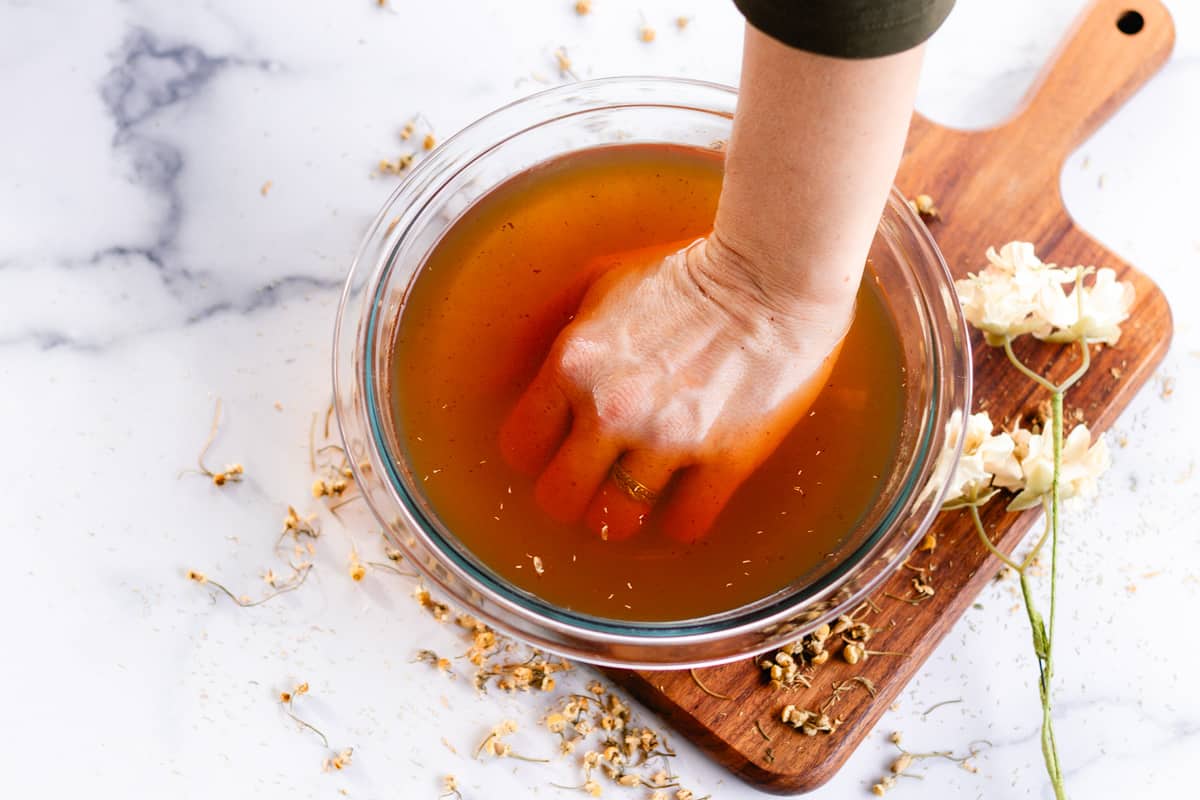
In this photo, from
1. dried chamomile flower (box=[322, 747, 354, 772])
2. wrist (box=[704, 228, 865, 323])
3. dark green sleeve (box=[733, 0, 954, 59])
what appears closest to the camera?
dark green sleeve (box=[733, 0, 954, 59])

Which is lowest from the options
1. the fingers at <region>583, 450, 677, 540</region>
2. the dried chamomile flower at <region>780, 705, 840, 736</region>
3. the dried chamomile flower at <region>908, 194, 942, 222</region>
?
the dried chamomile flower at <region>780, 705, 840, 736</region>

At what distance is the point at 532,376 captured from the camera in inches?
34.1

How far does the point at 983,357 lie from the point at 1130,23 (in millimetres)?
337

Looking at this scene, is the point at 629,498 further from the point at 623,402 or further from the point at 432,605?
the point at 432,605

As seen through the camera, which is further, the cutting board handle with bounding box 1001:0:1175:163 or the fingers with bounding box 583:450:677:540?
the cutting board handle with bounding box 1001:0:1175:163

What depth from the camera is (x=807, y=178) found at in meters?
0.62

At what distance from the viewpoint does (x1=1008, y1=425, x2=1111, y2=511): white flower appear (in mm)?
858

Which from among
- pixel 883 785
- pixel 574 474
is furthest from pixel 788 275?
pixel 883 785

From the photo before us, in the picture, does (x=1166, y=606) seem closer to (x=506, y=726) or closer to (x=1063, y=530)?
(x=1063, y=530)

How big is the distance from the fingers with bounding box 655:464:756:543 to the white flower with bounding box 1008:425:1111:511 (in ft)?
0.73

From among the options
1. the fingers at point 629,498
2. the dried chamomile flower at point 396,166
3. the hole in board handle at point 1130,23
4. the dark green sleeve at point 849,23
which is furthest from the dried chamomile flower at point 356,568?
the hole in board handle at point 1130,23

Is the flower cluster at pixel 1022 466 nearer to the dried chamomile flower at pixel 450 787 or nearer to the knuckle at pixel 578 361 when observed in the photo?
the knuckle at pixel 578 361

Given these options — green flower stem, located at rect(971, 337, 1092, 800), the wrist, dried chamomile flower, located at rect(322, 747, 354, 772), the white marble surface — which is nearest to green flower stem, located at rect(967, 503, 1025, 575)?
green flower stem, located at rect(971, 337, 1092, 800)

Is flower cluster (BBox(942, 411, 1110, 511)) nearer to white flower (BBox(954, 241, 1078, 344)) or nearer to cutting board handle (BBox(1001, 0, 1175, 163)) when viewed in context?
white flower (BBox(954, 241, 1078, 344))
